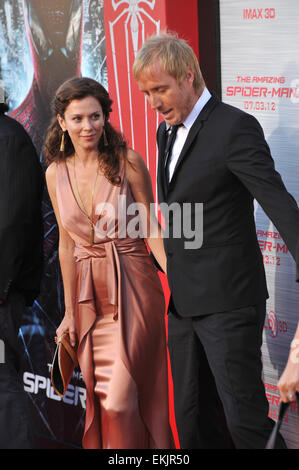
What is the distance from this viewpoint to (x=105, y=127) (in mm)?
3734

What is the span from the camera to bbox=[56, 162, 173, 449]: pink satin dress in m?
3.63

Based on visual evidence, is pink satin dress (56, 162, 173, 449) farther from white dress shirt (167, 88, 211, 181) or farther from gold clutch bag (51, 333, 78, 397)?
white dress shirt (167, 88, 211, 181)

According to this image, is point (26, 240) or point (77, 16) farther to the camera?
point (77, 16)

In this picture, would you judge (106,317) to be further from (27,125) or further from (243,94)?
(27,125)

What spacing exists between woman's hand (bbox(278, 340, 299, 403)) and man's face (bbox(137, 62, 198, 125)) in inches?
47.3

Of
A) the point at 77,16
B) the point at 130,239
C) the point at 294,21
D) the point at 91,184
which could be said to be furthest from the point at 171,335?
the point at 77,16

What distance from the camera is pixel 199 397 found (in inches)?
136

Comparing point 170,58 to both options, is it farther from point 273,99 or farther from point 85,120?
point 273,99

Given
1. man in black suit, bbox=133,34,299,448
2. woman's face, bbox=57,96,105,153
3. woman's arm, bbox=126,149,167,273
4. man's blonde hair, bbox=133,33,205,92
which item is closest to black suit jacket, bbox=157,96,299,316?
man in black suit, bbox=133,34,299,448

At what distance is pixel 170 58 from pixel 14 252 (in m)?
1.34

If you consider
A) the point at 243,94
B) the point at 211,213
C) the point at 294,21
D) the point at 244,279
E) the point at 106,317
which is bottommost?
the point at 106,317

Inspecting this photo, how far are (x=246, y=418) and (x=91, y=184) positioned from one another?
132 centimetres

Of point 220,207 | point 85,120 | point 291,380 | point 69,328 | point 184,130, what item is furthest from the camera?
point 69,328

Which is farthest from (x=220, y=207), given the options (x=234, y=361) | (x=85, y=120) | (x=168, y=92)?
(x=85, y=120)
